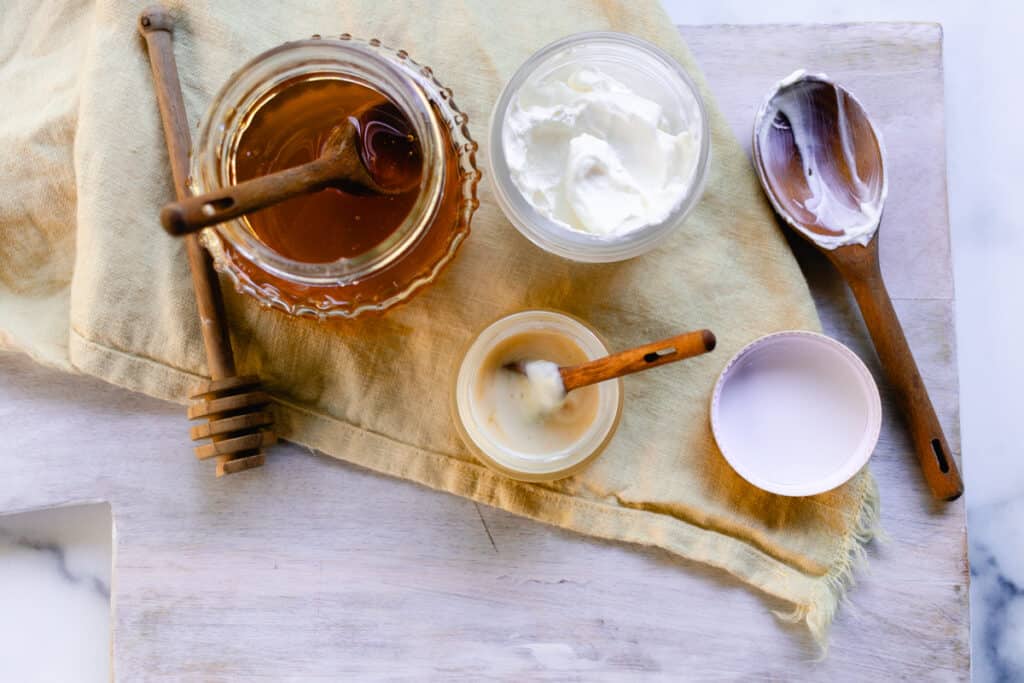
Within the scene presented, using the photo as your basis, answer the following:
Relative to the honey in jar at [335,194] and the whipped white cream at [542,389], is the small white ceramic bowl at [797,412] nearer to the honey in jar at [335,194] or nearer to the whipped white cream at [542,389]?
the whipped white cream at [542,389]

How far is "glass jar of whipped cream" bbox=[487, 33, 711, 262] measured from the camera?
73cm

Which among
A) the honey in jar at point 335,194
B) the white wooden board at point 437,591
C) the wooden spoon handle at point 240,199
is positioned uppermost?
the wooden spoon handle at point 240,199

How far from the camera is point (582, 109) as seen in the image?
2.45ft

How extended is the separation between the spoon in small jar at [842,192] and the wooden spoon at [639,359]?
23cm

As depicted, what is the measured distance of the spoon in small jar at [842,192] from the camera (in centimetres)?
82

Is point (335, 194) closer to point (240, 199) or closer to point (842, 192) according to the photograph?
point (240, 199)

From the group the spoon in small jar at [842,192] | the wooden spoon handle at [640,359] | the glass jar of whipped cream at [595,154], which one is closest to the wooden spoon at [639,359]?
the wooden spoon handle at [640,359]

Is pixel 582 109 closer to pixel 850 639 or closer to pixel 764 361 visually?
pixel 764 361

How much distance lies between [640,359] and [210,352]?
0.39 metres

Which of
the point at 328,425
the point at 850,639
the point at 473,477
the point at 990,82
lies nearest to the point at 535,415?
the point at 473,477

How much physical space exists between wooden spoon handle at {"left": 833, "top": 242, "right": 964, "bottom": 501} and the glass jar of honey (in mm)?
379

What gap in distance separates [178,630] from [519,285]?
0.46m

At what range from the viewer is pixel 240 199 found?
1.88ft

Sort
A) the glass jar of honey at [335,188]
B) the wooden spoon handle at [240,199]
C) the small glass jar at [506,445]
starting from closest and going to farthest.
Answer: the wooden spoon handle at [240,199] → the glass jar of honey at [335,188] → the small glass jar at [506,445]
